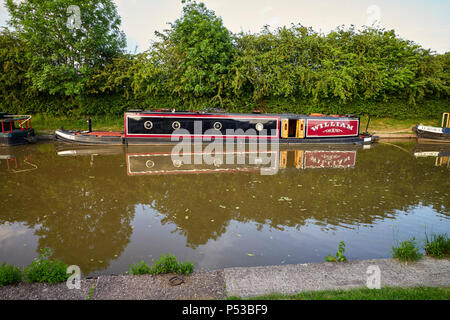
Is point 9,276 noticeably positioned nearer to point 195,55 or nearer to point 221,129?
point 221,129

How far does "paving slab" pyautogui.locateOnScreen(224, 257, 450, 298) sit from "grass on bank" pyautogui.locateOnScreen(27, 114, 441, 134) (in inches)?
626

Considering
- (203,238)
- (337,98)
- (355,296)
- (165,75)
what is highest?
(165,75)

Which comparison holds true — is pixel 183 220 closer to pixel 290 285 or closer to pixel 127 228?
pixel 127 228

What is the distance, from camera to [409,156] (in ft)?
42.7

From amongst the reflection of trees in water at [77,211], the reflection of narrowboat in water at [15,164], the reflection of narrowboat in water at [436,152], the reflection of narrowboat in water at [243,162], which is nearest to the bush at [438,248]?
the reflection of trees in water at [77,211]

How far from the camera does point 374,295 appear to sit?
3.26 metres

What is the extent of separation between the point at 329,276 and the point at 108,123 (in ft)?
56.6

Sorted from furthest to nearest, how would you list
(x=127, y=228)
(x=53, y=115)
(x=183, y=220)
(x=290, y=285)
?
(x=53, y=115) → (x=183, y=220) → (x=127, y=228) → (x=290, y=285)

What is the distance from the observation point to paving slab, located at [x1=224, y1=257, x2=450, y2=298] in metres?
3.54

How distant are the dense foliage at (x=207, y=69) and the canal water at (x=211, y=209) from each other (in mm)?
7799

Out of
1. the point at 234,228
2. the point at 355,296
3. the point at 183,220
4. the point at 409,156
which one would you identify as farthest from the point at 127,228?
the point at 409,156

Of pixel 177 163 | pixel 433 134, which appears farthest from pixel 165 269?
pixel 433 134

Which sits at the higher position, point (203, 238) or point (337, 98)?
point (337, 98)
